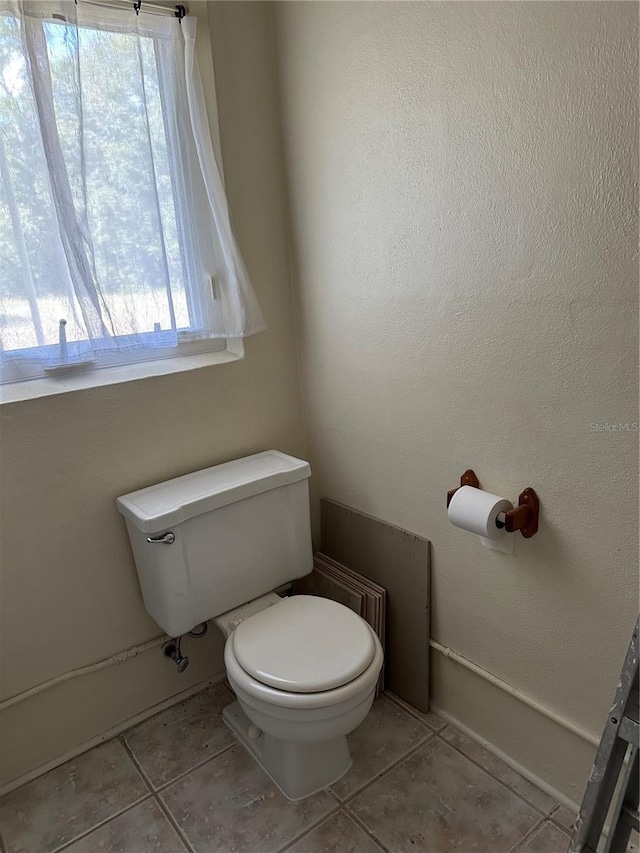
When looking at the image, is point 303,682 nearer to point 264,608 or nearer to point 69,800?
point 264,608

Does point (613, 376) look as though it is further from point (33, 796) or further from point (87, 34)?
point (33, 796)

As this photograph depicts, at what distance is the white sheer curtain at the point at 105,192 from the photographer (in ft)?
4.74

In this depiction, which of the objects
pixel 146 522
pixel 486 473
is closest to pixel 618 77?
pixel 486 473

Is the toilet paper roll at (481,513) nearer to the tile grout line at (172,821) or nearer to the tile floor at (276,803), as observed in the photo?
the tile floor at (276,803)

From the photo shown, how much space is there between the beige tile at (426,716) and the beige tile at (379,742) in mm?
16

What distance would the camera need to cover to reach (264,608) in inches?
70.8

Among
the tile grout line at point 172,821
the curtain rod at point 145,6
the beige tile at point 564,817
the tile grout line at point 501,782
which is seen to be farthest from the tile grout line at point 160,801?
the curtain rod at point 145,6

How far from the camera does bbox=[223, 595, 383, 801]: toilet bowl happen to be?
4.64 ft

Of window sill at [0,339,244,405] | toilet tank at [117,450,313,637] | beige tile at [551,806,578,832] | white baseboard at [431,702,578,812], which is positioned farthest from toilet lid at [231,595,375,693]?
window sill at [0,339,244,405]

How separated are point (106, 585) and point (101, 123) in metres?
1.28

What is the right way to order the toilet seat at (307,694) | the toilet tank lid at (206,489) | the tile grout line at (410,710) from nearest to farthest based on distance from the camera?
the toilet seat at (307,694), the toilet tank lid at (206,489), the tile grout line at (410,710)

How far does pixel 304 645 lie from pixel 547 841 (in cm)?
74

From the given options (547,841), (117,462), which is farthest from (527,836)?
(117,462)

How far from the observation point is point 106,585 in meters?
1.76
